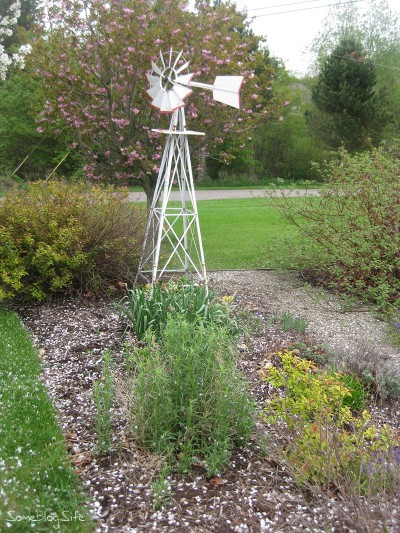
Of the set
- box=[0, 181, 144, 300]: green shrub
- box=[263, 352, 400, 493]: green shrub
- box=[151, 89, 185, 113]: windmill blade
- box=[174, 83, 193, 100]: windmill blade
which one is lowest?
box=[263, 352, 400, 493]: green shrub

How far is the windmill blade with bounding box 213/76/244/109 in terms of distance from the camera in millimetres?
5652

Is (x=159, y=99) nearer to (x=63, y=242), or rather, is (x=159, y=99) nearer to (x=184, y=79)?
(x=184, y=79)

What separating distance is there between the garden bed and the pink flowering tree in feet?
14.6

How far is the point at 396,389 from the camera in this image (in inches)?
160

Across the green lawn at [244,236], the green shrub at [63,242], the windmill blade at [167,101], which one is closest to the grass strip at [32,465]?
the green shrub at [63,242]

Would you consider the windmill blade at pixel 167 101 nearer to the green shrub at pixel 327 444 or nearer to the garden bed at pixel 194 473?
the garden bed at pixel 194 473

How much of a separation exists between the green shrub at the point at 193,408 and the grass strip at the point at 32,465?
0.50 metres

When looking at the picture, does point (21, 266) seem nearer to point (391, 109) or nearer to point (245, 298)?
point (245, 298)

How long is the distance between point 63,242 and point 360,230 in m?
3.40

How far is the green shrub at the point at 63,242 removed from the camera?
19.4 feet

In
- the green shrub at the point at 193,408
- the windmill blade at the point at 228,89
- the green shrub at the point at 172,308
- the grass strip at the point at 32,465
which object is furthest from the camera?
the windmill blade at the point at 228,89

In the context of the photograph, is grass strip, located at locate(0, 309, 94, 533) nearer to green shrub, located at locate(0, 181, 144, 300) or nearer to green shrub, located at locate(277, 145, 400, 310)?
green shrub, located at locate(0, 181, 144, 300)

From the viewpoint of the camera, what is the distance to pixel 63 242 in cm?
592

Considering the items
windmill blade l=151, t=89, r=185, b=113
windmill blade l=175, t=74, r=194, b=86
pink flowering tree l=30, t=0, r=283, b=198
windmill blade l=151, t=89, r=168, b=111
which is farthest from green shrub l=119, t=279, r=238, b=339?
pink flowering tree l=30, t=0, r=283, b=198
